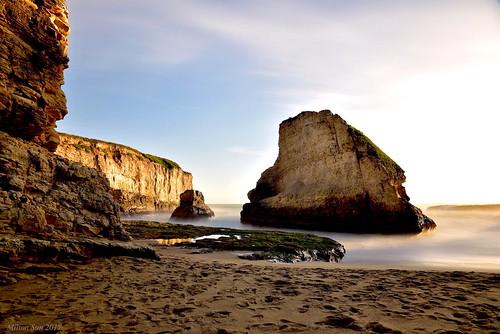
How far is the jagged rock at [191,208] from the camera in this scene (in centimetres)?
3647

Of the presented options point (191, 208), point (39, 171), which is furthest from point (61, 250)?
point (191, 208)

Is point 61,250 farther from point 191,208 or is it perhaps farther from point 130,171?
point 130,171

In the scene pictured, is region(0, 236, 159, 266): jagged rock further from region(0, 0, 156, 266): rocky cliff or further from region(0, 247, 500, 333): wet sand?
region(0, 247, 500, 333): wet sand

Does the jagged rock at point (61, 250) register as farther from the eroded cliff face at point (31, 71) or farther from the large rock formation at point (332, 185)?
the large rock formation at point (332, 185)

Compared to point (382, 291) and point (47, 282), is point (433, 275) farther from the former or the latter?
point (47, 282)

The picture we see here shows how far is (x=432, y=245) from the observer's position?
16.4 meters

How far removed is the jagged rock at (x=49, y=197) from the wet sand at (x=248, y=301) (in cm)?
140

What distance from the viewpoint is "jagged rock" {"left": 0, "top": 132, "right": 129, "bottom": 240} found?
6.06m

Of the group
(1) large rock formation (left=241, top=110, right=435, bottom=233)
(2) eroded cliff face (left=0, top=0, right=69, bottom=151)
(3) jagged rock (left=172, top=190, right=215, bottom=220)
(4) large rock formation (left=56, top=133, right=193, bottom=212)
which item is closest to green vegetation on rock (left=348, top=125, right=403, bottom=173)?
(1) large rock formation (left=241, top=110, right=435, bottom=233)

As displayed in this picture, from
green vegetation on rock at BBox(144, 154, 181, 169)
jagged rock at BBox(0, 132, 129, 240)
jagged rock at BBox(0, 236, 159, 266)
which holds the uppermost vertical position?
green vegetation on rock at BBox(144, 154, 181, 169)

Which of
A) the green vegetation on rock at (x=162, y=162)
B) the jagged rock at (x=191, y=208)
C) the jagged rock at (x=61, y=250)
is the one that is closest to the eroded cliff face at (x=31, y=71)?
the jagged rock at (x=61, y=250)

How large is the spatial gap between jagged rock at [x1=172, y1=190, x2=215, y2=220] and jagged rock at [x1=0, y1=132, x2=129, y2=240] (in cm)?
2799

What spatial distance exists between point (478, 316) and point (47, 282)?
6039mm

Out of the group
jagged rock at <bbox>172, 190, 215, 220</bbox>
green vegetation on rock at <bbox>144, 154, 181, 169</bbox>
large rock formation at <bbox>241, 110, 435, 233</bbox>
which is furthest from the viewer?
green vegetation on rock at <bbox>144, 154, 181, 169</bbox>
